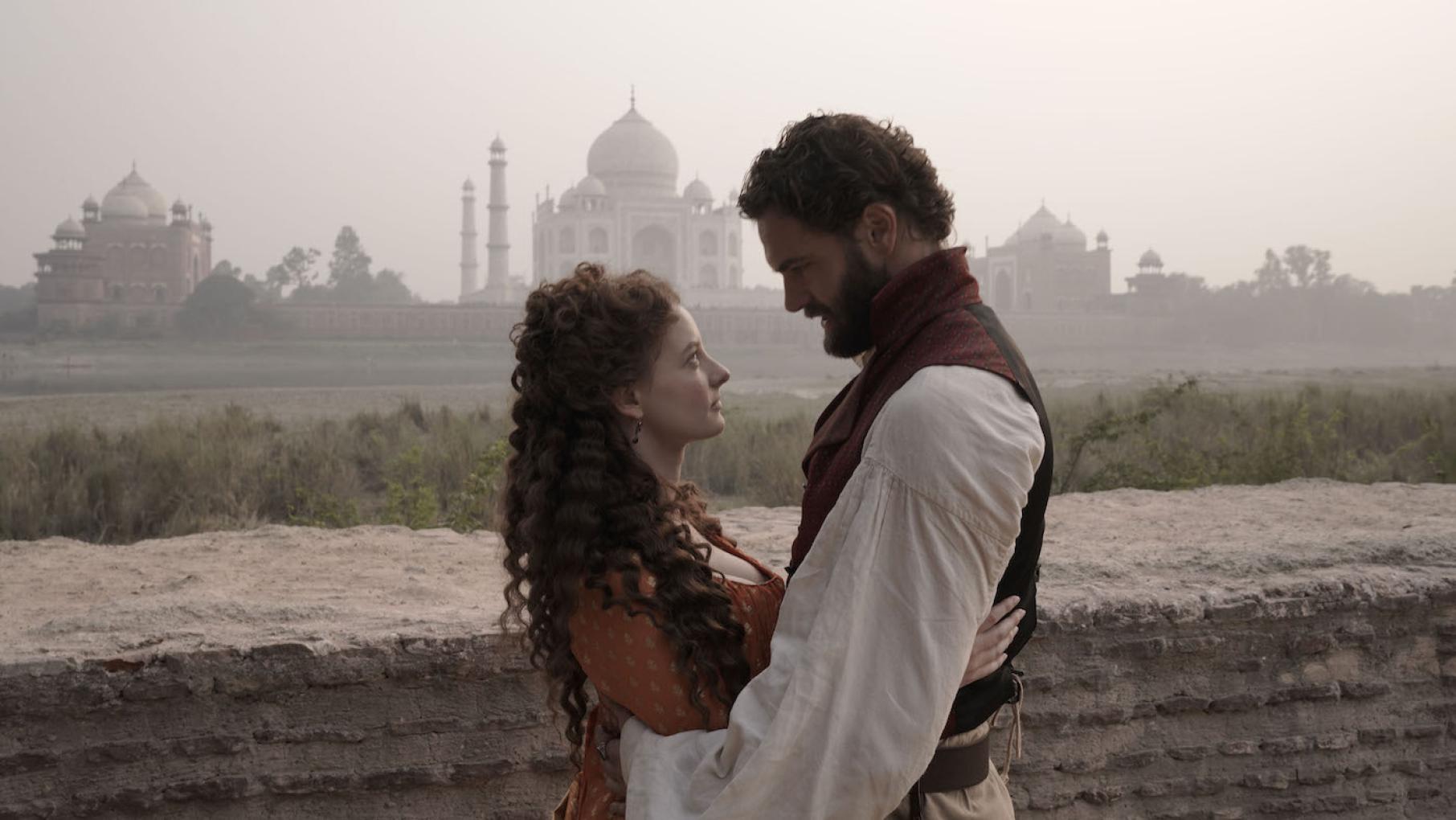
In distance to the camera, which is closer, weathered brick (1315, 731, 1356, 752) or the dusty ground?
the dusty ground

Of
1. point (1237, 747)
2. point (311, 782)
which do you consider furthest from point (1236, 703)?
point (311, 782)

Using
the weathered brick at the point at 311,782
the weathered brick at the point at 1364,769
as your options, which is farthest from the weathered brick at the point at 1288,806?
the weathered brick at the point at 311,782

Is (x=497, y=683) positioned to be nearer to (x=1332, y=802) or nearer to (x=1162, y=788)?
(x=1162, y=788)

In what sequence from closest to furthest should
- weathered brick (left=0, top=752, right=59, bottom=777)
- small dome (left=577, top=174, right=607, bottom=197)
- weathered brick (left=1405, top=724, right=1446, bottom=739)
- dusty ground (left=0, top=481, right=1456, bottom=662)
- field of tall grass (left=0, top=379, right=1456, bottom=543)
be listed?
weathered brick (left=0, top=752, right=59, bottom=777) < dusty ground (left=0, top=481, right=1456, bottom=662) < weathered brick (left=1405, top=724, right=1446, bottom=739) < field of tall grass (left=0, top=379, right=1456, bottom=543) < small dome (left=577, top=174, right=607, bottom=197)

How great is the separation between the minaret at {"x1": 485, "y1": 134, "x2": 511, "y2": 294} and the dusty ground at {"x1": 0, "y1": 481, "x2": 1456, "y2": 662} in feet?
164

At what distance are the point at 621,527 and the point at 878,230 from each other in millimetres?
486

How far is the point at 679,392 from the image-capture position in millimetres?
1612

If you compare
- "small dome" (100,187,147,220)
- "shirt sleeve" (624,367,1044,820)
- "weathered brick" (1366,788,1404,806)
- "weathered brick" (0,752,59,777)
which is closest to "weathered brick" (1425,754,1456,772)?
"weathered brick" (1366,788,1404,806)

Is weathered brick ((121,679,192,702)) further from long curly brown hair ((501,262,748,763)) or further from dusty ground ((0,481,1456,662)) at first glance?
long curly brown hair ((501,262,748,763))

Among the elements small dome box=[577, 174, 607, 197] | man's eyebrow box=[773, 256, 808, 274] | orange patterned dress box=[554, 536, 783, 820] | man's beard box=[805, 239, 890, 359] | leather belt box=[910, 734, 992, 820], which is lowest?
leather belt box=[910, 734, 992, 820]

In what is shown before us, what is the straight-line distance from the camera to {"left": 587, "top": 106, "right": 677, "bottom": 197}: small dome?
→ 4953 cm

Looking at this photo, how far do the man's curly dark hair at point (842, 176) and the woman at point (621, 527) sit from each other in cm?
23

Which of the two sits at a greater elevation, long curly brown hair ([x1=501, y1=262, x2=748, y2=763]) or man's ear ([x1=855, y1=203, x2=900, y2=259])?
man's ear ([x1=855, y1=203, x2=900, y2=259])

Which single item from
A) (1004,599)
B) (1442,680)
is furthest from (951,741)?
(1442,680)
